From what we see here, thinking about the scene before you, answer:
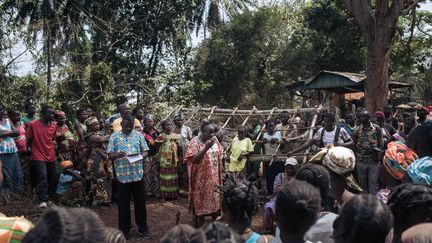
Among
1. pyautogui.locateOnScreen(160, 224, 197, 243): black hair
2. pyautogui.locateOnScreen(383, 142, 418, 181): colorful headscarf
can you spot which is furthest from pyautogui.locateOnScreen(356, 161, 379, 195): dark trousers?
pyautogui.locateOnScreen(160, 224, 197, 243): black hair

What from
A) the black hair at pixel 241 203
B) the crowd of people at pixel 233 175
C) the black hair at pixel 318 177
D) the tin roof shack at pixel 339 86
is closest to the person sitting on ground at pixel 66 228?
the crowd of people at pixel 233 175

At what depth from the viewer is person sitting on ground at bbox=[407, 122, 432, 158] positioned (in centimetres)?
312

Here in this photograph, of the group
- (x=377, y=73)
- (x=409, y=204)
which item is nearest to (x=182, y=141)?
(x=377, y=73)

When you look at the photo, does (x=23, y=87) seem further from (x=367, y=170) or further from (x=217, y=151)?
(x=367, y=170)

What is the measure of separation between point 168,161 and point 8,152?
281 cm

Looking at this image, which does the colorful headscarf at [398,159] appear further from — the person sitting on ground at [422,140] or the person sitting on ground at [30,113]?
the person sitting on ground at [30,113]

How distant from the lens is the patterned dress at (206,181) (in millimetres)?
6008

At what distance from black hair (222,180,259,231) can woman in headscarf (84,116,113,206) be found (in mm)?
4604

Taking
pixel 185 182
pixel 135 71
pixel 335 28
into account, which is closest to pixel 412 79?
pixel 335 28

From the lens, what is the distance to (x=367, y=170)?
6.79m

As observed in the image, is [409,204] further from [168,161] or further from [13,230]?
[168,161]

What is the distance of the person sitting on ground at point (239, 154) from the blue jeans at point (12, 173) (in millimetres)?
3492

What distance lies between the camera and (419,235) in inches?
73.5

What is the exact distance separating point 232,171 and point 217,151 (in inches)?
87.0
